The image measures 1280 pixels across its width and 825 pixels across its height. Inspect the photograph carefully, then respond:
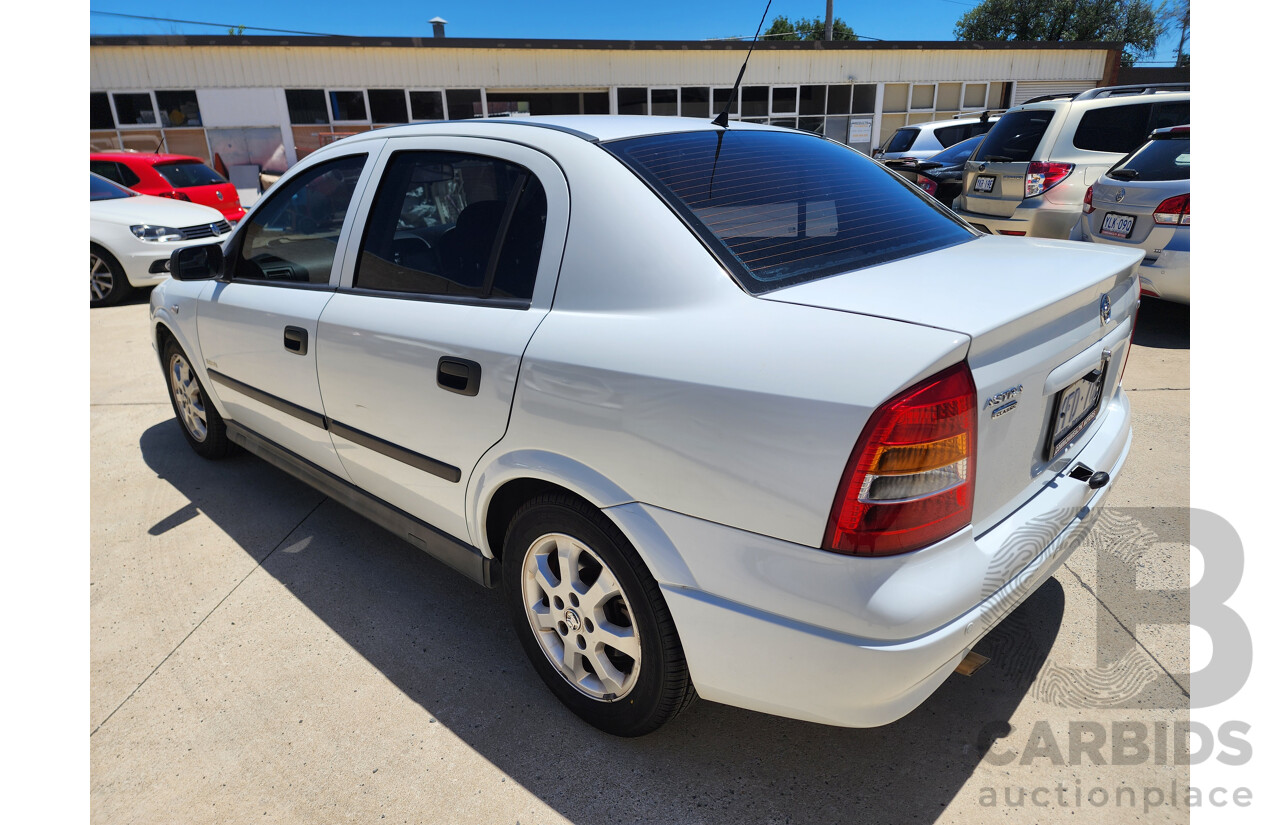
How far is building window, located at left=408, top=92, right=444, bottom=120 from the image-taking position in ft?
67.5

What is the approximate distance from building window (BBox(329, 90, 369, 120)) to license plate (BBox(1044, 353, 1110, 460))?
2200 centimetres

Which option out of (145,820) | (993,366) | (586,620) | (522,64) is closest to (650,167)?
(993,366)

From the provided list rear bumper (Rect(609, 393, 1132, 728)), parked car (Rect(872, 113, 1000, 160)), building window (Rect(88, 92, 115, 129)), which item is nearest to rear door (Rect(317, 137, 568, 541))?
rear bumper (Rect(609, 393, 1132, 728))

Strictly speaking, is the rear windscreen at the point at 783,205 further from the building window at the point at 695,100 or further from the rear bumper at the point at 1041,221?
the building window at the point at 695,100

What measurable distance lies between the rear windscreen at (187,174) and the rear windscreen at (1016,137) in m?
11.1

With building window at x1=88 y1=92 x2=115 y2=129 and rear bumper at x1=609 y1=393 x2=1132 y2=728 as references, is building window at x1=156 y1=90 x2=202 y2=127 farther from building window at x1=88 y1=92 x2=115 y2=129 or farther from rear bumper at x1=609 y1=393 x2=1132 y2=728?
rear bumper at x1=609 y1=393 x2=1132 y2=728

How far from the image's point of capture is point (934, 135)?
536 inches

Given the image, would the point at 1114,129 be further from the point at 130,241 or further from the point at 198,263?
the point at 130,241

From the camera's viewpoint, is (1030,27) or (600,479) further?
(1030,27)

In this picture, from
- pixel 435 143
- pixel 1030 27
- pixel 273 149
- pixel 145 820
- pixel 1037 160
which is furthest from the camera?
pixel 1030 27

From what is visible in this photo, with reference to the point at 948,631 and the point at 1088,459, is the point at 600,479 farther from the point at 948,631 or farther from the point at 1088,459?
the point at 1088,459

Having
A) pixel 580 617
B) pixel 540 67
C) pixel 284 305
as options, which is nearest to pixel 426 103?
pixel 540 67

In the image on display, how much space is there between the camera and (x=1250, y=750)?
2072 mm

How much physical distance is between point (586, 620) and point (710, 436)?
772 millimetres
